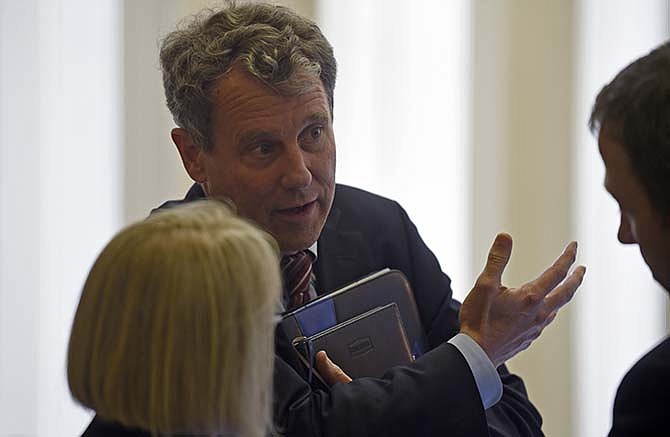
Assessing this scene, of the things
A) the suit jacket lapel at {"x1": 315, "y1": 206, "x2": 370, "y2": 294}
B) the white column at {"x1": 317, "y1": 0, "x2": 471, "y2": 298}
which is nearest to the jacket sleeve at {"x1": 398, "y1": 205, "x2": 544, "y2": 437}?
the suit jacket lapel at {"x1": 315, "y1": 206, "x2": 370, "y2": 294}

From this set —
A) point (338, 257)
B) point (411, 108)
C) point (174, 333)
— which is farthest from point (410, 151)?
point (174, 333)

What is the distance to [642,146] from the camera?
4.08 ft

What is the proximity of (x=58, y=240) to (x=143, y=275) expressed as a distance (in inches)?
75.7

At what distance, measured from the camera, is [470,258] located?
10.4 feet

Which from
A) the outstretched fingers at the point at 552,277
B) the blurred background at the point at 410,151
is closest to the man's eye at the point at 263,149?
the outstretched fingers at the point at 552,277

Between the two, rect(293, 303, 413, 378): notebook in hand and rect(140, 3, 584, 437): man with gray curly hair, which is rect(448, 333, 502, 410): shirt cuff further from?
rect(293, 303, 413, 378): notebook in hand

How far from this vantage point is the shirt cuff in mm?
1576

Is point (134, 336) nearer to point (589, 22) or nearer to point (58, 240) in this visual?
point (58, 240)

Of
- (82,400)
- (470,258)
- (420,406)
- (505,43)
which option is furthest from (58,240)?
(82,400)

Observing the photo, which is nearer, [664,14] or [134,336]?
[134,336]

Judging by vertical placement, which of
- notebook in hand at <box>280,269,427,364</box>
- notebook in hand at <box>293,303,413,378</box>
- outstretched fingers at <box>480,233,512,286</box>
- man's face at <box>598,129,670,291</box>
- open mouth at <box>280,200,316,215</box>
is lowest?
notebook in hand at <box>293,303,413,378</box>

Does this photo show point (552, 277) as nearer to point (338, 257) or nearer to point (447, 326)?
point (447, 326)

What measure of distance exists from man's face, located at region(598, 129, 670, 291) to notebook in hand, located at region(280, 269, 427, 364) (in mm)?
520

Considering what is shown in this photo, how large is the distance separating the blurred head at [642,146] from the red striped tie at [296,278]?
2.15 ft
